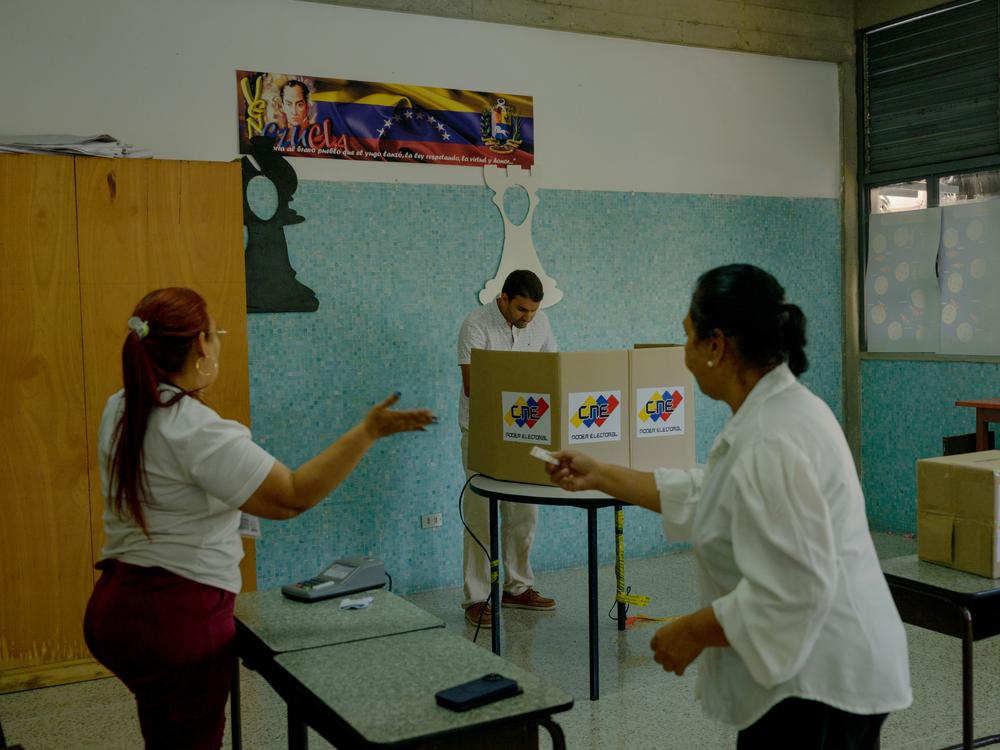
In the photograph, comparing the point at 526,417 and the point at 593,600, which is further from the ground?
the point at 526,417

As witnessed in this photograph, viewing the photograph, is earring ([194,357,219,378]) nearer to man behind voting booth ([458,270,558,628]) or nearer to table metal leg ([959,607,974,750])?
table metal leg ([959,607,974,750])

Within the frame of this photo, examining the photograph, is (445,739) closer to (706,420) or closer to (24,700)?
(24,700)

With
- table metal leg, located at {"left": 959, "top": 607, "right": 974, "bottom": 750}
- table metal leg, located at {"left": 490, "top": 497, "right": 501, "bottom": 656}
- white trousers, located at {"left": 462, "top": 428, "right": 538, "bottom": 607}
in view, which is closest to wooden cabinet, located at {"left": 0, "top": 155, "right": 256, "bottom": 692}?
table metal leg, located at {"left": 490, "top": 497, "right": 501, "bottom": 656}

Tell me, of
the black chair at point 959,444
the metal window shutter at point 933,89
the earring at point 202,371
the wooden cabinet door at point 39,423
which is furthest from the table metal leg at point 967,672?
the metal window shutter at point 933,89

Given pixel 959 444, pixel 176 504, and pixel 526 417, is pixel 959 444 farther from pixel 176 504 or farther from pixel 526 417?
pixel 176 504

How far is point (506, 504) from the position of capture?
451 centimetres

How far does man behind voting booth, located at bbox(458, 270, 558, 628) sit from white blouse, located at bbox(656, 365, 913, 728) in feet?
8.63

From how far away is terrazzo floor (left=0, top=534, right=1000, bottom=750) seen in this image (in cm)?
312

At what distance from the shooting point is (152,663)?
6.08 feet

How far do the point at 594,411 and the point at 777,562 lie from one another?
6.12 ft

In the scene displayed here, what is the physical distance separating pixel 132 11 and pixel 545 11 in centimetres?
203

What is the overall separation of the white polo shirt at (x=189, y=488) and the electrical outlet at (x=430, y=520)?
2902 millimetres

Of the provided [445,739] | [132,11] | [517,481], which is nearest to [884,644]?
[445,739]

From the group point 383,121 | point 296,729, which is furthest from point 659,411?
point 383,121
